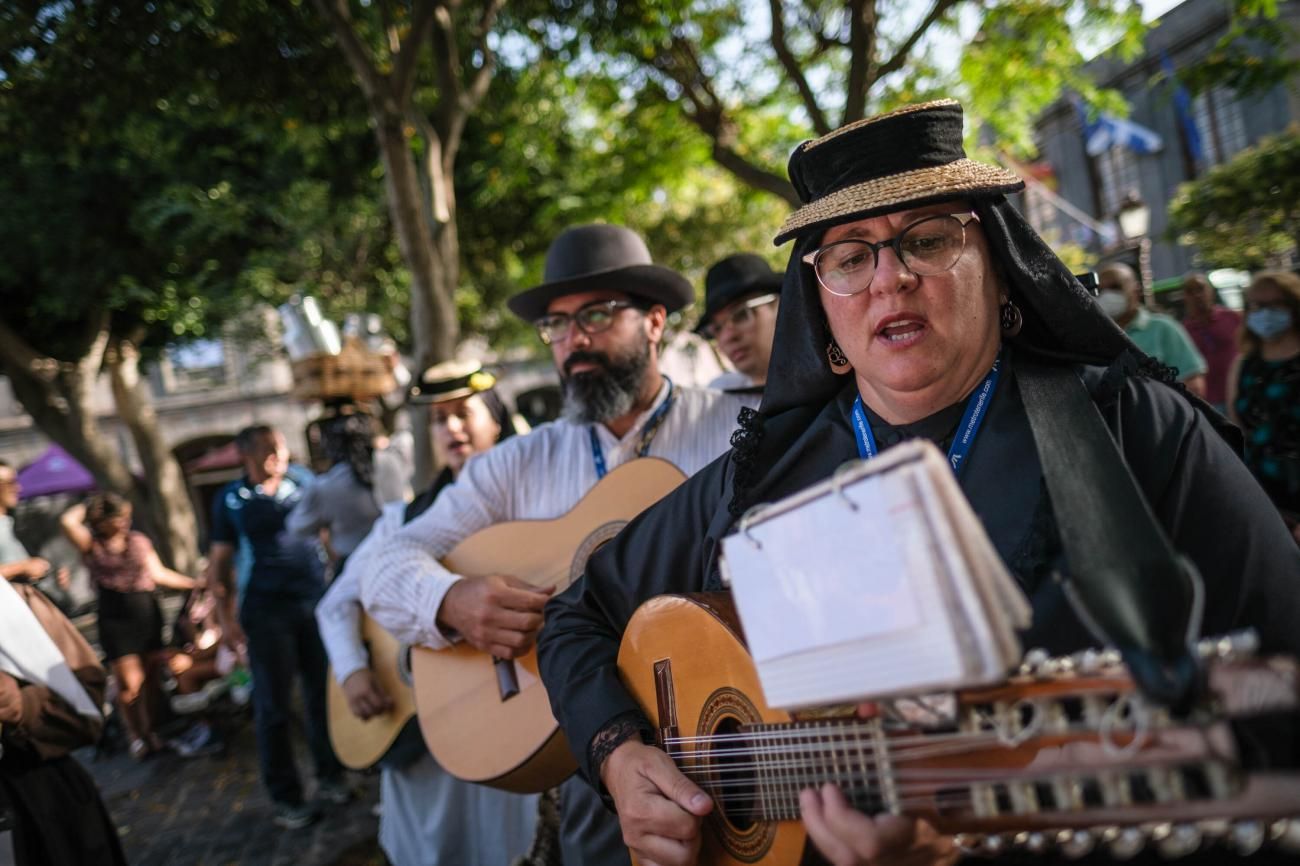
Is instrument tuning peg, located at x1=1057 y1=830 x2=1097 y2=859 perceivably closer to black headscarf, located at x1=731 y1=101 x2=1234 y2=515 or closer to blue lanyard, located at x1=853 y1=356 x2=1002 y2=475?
blue lanyard, located at x1=853 y1=356 x2=1002 y2=475

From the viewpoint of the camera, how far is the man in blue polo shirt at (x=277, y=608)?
547cm

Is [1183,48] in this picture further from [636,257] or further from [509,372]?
[636,257]

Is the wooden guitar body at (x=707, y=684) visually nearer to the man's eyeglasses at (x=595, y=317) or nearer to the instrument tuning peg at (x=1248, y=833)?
the instrument tuning peg at (x=1248, y=833)

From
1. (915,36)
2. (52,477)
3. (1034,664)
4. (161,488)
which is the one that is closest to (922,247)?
(1034,664)

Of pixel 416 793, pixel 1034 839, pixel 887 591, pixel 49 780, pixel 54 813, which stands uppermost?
pixel 887 591

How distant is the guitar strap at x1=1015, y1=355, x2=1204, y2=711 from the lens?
936mm

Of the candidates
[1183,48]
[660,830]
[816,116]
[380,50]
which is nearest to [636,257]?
[660,830]

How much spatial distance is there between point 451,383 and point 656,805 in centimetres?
329

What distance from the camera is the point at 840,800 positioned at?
3.82 ft

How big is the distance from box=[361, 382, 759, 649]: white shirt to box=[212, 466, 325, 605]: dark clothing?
3143 mm

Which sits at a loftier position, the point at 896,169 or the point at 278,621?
the point at 896,169

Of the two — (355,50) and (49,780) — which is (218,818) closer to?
(49,780)

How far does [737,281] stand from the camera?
14.9 ft

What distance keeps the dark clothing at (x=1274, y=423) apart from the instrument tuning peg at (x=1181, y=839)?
155 inches
